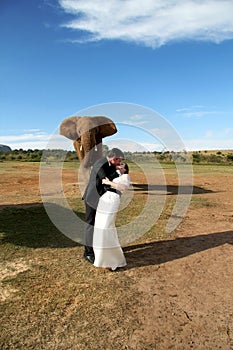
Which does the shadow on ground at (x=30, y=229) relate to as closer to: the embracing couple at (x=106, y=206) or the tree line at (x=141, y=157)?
the embracing couple at (x=106, y=206)

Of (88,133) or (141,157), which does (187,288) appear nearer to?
(141,157)

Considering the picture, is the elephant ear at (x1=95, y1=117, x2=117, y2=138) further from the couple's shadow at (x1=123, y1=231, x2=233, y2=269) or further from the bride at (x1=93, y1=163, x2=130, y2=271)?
the bride at (x1=93, y1=163, x2=130, y2=271)

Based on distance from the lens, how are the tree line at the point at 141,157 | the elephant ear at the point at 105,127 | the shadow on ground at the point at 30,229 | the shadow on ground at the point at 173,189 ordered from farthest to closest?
1. the shadow on ground at the point at 173,189
2. the elephant ear at the point at 105,127
3. the tree line at the point at 141,157
4. the shadow on ground at the point at 30,229

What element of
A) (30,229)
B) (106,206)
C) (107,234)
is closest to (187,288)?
(107,234)

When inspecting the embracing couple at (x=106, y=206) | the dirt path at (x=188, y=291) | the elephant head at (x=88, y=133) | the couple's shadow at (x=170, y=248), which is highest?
the elephant head at (x=88, y=133)

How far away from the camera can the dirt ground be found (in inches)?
149

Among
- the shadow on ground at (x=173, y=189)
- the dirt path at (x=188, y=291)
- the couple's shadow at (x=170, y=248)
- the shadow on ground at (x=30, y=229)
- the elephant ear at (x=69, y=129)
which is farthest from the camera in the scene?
the shadow on ground at (x=173, y=189)

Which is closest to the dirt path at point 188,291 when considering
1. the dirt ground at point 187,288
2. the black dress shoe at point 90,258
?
the dirt ground at point 187,288

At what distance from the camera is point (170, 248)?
268 inches

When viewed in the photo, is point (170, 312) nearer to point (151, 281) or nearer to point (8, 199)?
point (151, 281)

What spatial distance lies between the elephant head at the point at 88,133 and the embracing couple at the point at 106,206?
6.43 m

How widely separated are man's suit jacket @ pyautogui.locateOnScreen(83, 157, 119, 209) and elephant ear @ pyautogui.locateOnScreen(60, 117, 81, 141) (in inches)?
304

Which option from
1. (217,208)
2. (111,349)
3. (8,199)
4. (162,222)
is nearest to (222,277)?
(111,349)

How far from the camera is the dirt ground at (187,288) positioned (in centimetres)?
378
